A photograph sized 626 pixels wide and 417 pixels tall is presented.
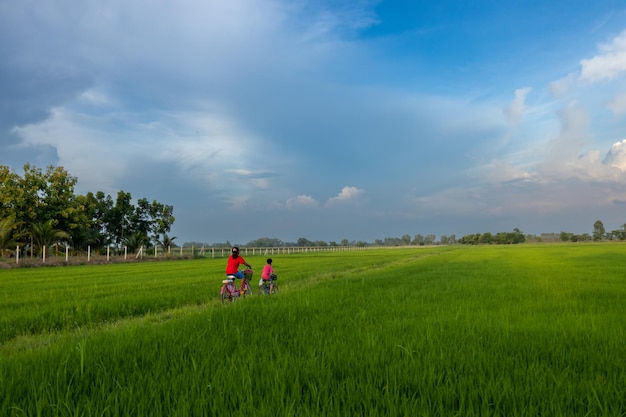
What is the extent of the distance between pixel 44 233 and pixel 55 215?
7.71 ft

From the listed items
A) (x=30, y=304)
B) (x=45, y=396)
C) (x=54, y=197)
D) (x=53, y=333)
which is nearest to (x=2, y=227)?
(x=54, y=197)

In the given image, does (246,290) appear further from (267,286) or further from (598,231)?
(598,231)

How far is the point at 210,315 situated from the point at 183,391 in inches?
140

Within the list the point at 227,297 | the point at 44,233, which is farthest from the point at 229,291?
the point at 44,233

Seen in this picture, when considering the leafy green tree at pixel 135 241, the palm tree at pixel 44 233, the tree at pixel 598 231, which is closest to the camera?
Answer: the palm tree at pixel 44 233

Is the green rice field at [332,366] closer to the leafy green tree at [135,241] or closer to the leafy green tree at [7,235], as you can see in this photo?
the leafy green tree at [7,235]

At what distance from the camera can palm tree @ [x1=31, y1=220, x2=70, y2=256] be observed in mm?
30092

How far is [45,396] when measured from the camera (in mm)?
2895

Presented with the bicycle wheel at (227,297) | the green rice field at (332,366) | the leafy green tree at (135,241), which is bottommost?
the bicycle wheel at (227,297)

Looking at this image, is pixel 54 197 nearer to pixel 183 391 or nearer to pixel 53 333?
pixel 53 333

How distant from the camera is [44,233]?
99.6 ft

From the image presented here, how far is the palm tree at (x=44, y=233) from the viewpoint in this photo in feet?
98.7

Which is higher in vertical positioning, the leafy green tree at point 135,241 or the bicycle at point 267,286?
the leafy green tree at point 135,241

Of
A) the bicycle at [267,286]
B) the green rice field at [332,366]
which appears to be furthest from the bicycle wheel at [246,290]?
the green rice field at [332,366]
